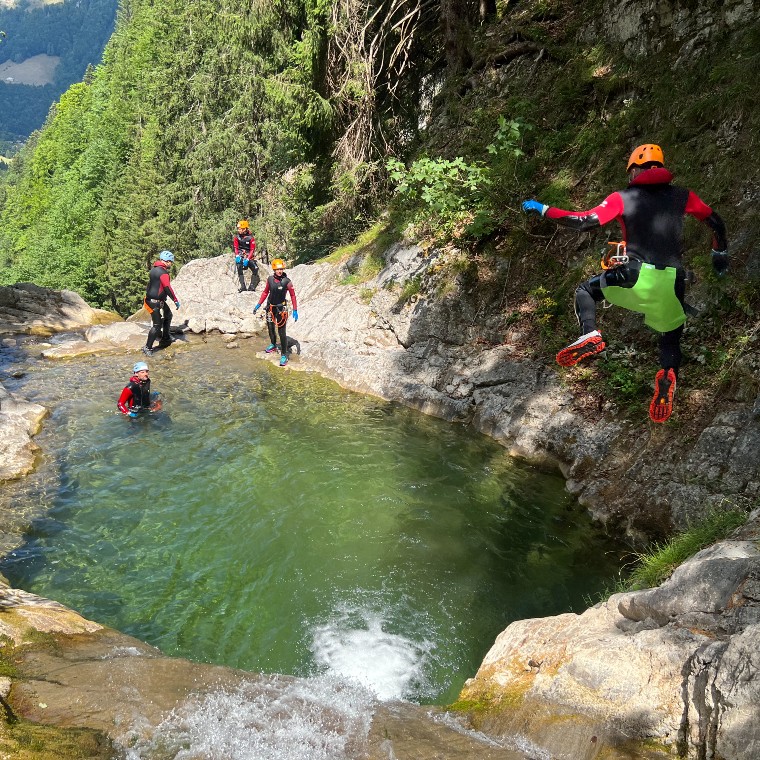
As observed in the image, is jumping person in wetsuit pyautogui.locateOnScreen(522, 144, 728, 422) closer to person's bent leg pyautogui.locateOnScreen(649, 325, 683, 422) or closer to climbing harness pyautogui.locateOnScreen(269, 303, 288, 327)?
person's bent leg pyautogui.locateOnScreen(649, 325, 683, 422)

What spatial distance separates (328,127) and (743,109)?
451 inches

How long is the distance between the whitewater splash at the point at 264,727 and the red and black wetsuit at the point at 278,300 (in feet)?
35.4

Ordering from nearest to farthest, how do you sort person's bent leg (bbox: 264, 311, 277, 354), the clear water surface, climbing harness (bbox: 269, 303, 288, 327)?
1. the clear water surface
2. climbing harness (bbox: 269, 303, 288, 327)
3. person's bent leg (bbox: 264, 311, 277, 354)

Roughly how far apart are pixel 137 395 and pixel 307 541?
5.59m

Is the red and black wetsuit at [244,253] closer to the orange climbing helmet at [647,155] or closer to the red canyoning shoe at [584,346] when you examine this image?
the red canyoning shoe at [584,346]

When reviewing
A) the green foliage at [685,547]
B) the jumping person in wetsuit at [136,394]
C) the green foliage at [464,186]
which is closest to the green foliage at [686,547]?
the green foliage at [685,547]

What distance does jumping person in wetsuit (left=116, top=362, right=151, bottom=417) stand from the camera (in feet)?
35.4

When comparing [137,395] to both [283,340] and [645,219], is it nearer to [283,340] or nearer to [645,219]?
[283,340]

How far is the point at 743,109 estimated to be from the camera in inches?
347

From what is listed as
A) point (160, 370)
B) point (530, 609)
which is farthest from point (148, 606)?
point (160, 370)

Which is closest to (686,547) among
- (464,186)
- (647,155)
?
(647,155)

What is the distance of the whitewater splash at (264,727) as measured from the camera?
369 centimetres

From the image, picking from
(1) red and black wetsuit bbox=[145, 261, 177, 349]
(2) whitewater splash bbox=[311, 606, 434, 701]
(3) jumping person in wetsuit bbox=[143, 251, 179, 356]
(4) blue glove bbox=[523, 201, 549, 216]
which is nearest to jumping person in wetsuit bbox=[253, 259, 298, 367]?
(3) jumping person in wetsuit bbox=[143, 251, 179, 356]

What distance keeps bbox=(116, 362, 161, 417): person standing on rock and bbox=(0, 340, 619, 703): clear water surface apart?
292 mm
